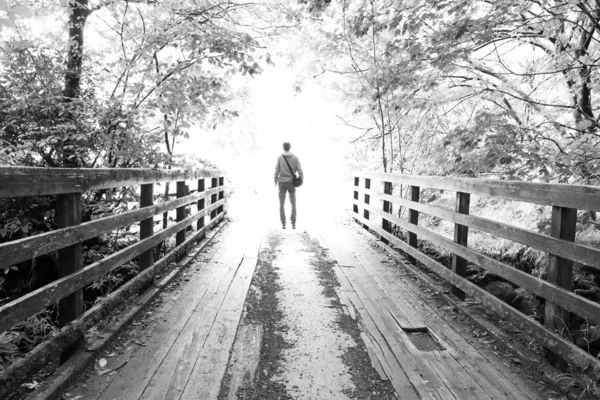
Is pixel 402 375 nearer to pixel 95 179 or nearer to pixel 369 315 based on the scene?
pixel 369 315

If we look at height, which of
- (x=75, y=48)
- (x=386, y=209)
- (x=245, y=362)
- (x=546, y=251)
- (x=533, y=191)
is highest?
(x=75, y=48)

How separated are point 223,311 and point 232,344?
29.6 inches

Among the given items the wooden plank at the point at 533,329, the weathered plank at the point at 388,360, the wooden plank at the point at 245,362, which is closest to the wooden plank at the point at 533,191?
the wooden plank at the point at 533,329

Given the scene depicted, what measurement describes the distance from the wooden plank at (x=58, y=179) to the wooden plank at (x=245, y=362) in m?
1.58

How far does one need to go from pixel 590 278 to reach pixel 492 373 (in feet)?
10.8

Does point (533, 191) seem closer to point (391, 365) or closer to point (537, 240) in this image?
point (537, 240)

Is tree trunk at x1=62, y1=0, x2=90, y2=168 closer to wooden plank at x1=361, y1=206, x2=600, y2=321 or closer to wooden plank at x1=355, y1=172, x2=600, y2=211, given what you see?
wooden plank at x1=355, y1=172, x2=600, y2=211

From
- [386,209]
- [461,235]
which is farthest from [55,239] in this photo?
[386,209]

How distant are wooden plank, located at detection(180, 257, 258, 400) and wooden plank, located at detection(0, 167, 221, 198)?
143cm

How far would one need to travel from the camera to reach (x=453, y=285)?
→ 14.4 ft

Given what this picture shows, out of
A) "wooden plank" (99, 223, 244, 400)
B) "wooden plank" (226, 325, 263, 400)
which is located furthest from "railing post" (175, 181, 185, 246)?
"wooden plank" (226, 325, 263, 400)

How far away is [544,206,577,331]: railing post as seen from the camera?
2727 millimetres

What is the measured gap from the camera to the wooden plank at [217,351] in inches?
101

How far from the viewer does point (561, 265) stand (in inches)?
109
